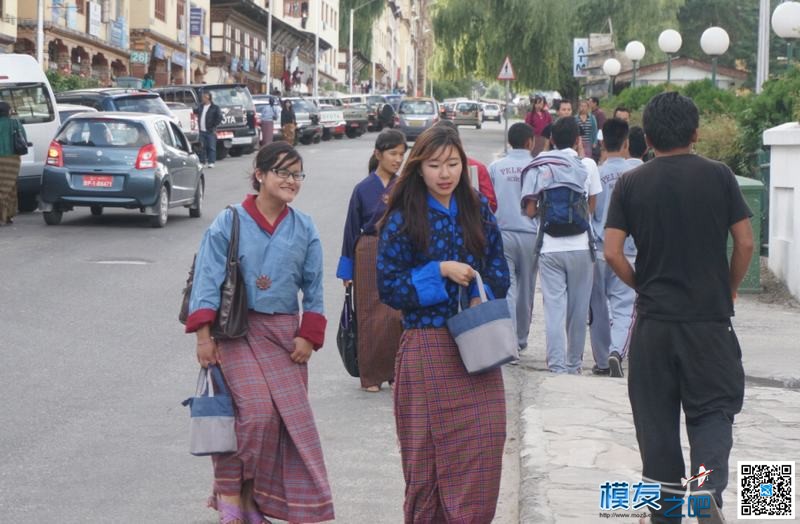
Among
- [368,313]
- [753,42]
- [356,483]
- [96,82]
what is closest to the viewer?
[356,483]

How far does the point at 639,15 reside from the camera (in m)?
54.1

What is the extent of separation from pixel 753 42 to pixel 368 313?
7454 cm

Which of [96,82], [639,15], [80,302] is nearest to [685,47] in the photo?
[639,15]

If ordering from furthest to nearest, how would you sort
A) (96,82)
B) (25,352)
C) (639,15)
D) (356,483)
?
(639,15)
(96,82)
(25,352)
(356,483)

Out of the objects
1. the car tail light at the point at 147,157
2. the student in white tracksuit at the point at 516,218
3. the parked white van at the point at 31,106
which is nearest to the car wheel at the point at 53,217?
the car tail light at the point at 147,157

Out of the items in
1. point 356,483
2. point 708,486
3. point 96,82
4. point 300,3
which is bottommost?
point 356,483

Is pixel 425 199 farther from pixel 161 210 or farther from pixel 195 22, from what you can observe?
pixel 195 22

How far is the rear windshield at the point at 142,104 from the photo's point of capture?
87.8ft

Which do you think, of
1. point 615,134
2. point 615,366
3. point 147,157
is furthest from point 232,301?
point 147,157

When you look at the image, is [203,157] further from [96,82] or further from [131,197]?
[131,197]

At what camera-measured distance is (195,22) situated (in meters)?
55.8

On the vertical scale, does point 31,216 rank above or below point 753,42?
below

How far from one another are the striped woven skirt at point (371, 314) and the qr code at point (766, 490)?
8.65ft

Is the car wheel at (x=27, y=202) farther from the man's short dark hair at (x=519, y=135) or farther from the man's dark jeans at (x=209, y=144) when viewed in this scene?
the man's short dark hair at (x=519, y=135)
